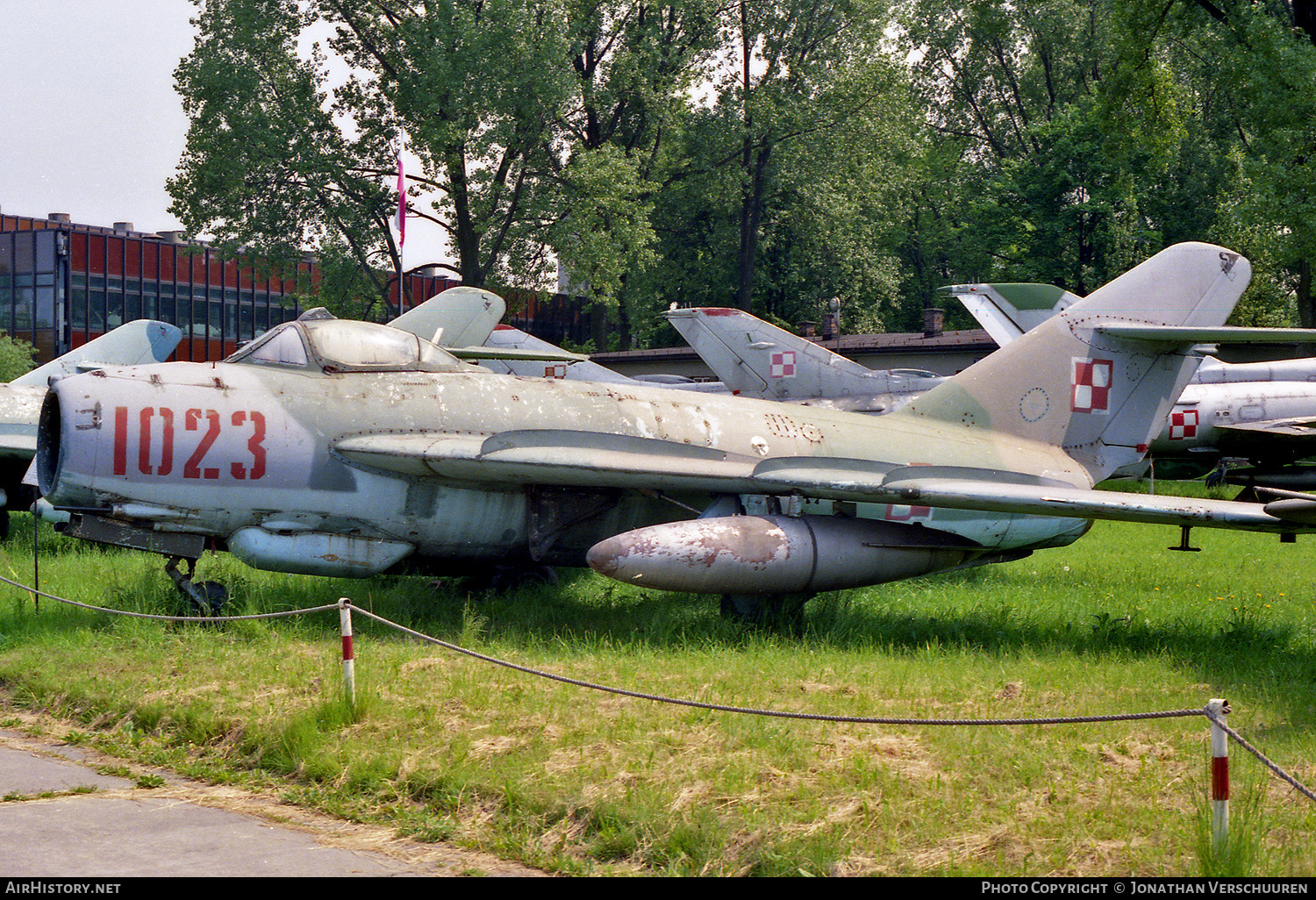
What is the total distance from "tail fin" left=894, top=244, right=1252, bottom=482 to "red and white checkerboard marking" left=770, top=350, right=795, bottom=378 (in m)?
3.64

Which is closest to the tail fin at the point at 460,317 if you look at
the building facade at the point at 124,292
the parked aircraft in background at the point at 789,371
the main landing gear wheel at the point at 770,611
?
the parked aircraft in background at the point at 789,371

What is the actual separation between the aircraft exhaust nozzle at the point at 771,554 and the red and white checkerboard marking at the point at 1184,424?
44.3 feet

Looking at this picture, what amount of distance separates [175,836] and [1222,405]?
2191 centimetres

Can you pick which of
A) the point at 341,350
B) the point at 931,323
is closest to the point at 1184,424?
the point at 931,323

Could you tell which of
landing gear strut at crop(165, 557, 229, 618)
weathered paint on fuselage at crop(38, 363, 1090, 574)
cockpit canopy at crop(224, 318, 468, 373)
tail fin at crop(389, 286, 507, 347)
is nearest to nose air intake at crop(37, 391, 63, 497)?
weathered paint on fuselage at crop(38, 363, 1090, 574)

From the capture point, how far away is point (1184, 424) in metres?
22.6

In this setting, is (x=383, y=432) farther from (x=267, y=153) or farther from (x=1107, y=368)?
(x=267, y=153)

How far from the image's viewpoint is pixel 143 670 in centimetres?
871

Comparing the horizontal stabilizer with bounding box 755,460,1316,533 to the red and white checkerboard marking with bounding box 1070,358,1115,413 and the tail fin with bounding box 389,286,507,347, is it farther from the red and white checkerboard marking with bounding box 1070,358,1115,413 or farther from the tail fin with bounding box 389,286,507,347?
the tail fin with bounding box 389,286,507,347

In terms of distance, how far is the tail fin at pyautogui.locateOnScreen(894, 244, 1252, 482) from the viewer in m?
12.6

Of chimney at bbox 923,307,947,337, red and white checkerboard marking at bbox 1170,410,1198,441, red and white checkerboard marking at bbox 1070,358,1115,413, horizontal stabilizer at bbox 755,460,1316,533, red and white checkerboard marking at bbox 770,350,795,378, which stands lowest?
horizontal stabilizer at bbox 755,460,1316,533

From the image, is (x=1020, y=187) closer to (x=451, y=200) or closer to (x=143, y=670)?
(x=451, y=200)

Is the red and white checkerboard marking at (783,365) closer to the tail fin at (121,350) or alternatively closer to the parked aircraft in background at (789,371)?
the parked aircraft in background at (789,371)

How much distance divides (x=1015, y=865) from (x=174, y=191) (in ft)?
120
